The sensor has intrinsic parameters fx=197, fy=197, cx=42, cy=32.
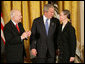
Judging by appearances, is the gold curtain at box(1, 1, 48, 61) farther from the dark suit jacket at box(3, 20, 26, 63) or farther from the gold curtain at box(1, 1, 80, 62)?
the dark suit jacket at box(3, 20, 26, 63)

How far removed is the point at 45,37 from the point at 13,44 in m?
0.62

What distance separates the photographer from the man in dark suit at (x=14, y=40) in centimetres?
347

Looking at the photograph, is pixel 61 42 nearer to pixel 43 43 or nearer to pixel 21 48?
pixel 43 43

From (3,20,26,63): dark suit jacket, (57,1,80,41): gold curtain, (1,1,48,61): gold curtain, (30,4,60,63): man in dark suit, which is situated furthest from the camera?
(57,1,80,41): gold curtain

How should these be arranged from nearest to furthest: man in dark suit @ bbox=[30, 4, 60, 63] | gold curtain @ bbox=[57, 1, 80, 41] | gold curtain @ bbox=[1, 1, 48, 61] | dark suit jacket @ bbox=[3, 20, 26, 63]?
dark suit jacket @ bbox=[3, 20, 26, 63]
man in dark suit @ bbox=[30, 4, 60, 63]
gold curtain @ bbox=[1, 1, 48, 61]
gold curtain @ bbox=[57, 1, 80, 41]

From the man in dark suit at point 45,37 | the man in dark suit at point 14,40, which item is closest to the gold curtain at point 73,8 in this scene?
the man in dark suit at point 45,37

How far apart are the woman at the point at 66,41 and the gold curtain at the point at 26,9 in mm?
2017

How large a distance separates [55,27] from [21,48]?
0.77 meters

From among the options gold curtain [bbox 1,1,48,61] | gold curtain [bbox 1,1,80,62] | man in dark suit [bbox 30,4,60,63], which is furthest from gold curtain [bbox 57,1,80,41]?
man in dark suit [bbox 30,4,60,63]

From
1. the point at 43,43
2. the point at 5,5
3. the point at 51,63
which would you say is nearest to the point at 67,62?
the point at 51,63

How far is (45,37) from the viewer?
12.3 feet

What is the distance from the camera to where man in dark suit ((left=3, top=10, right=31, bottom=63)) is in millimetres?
3471

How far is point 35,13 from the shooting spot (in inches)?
223

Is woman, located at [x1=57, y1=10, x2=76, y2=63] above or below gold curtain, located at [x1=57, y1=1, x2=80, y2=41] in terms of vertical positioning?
below
